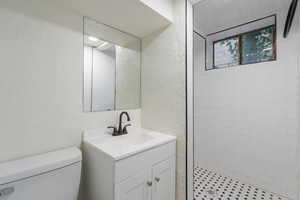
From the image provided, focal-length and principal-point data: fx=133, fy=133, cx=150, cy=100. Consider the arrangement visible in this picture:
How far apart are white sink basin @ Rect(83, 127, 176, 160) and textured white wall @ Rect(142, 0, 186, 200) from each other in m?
0.14

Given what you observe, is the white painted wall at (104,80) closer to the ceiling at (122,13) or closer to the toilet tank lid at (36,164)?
the ceiling at (122,13)

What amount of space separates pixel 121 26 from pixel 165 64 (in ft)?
2.01

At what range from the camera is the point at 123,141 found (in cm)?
124

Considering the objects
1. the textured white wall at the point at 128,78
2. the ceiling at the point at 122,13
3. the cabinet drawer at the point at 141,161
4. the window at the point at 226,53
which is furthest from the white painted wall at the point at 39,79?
the window at the point at 226,53

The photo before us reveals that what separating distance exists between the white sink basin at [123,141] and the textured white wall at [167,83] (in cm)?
14

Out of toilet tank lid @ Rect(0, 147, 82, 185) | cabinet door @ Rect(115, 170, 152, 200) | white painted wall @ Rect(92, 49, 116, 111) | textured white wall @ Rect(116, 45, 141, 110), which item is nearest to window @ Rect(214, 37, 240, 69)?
textured white wall @ Rect(116, 45, 141, 110)

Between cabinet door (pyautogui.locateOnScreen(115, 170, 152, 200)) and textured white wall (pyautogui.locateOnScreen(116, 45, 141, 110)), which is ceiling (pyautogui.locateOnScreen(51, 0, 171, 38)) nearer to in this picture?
textured white wall (pyautogui.locateOnScreen(116, 45, 141, 110))

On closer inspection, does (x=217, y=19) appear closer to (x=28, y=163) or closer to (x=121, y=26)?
(x=121, y=26)

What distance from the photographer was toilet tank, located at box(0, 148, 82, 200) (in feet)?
2.39

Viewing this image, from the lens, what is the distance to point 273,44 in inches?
66.0

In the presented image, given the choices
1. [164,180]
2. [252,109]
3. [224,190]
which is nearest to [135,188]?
[164,180]

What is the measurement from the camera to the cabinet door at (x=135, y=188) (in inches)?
33.8

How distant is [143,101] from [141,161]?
800mm

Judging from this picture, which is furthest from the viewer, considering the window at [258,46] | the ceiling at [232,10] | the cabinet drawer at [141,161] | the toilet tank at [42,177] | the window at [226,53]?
the window at [226,53]
